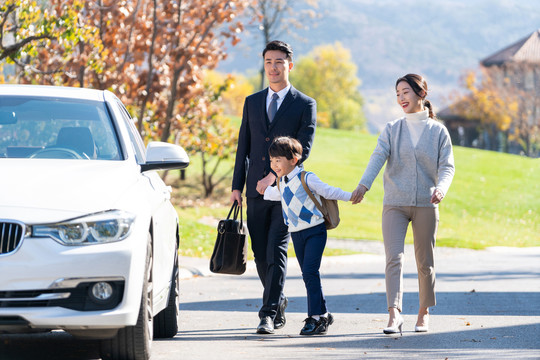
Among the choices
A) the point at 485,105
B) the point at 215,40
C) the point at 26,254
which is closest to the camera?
the point at 26,254

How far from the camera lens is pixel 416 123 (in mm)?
8094

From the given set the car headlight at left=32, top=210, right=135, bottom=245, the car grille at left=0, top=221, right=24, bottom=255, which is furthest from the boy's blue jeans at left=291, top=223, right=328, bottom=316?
the car grille at left=0, top=221, right=24, bottom=255

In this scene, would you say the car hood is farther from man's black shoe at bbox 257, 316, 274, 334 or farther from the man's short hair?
the man's short hair

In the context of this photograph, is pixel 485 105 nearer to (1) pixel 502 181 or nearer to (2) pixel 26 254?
(1) pixel 502 181

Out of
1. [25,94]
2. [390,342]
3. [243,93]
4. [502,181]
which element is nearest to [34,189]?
[25,94]

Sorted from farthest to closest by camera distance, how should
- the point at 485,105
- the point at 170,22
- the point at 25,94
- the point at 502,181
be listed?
the point at 485,105 → the point at 502,181 → the point at 170,22 → the point at 25,94

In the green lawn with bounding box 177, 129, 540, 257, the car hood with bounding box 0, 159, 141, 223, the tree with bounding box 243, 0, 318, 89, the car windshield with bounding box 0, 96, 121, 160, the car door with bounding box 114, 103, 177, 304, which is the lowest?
the green lawn with bounding box 177, 129, 540, 257

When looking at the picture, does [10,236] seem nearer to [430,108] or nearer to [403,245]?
[403,245]

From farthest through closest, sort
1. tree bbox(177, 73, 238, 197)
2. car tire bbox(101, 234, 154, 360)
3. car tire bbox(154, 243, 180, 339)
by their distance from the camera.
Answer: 1. tree bbox(177, 73, 238, 197)
2. car tire bbox(154, 243, 180, 339)
3. car tire bbox(101, 234, 154, 360)

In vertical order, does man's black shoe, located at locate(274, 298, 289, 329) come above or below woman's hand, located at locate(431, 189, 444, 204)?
below

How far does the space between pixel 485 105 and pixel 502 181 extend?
42.8m

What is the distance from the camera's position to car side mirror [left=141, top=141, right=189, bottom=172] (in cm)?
655

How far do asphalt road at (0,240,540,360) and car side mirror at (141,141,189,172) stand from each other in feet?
4.09

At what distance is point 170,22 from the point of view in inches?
770
